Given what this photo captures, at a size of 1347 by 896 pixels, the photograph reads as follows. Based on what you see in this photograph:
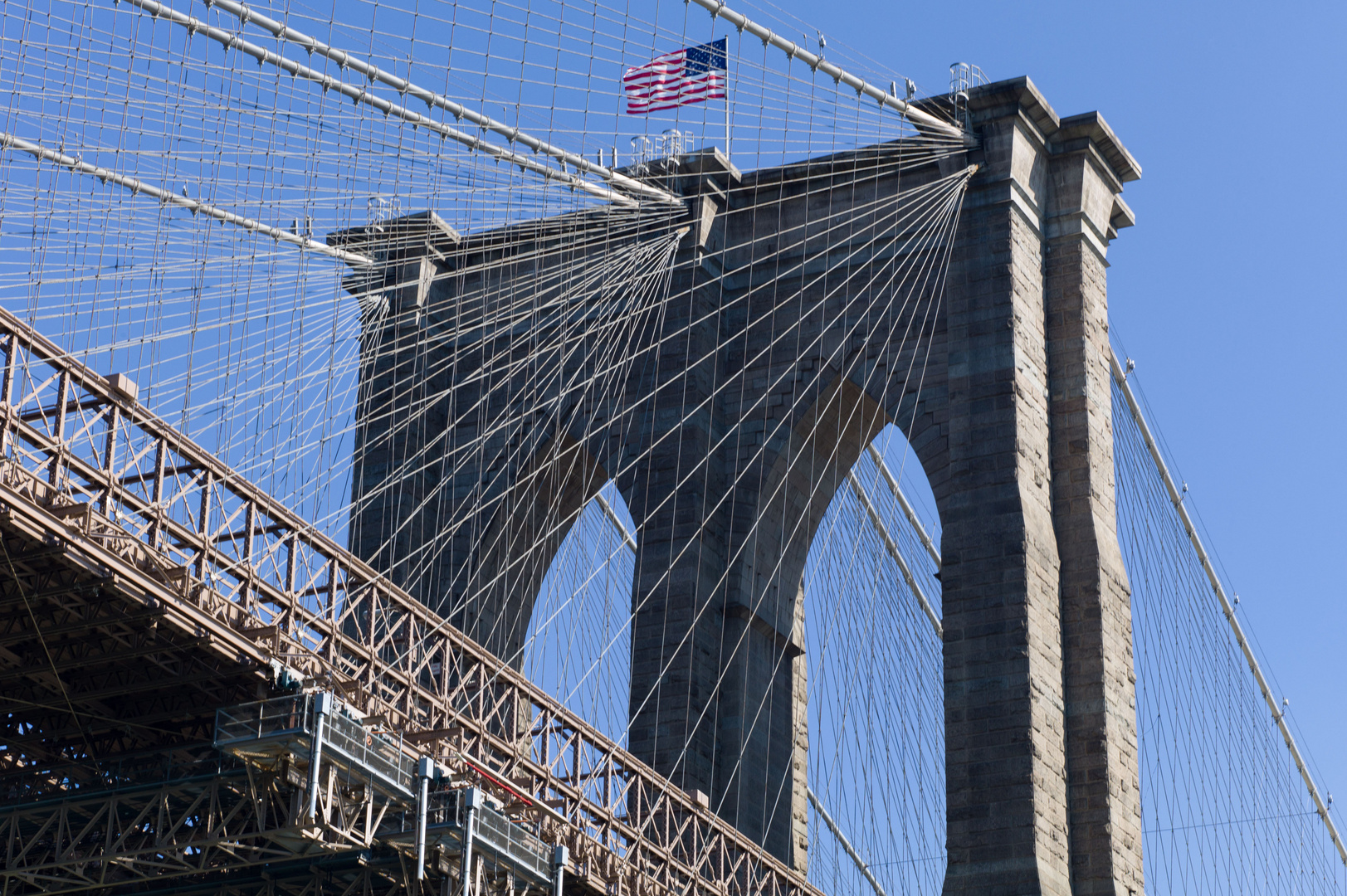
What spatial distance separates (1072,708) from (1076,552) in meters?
2.65

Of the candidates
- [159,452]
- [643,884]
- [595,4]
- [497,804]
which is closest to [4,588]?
[159,452]

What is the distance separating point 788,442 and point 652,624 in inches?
171

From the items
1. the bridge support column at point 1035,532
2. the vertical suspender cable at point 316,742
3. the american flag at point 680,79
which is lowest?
the vertical suspender cable at point 316,742

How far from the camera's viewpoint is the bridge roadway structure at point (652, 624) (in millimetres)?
27719

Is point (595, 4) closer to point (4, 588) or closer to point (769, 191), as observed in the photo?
point (769, 191)

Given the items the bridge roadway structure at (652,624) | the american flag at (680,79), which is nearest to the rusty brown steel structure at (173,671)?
the bridge roadway structure at (652,624)

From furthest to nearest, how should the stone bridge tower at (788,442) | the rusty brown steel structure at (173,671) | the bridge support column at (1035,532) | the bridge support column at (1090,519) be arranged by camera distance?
the stone bridge tower at (788,442)
the bridge support column at (1090,519)
the bridge support column at (1035,532)
the rusty brown steel structure at (173,671)

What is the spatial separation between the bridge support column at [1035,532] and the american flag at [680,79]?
4662 millimetres

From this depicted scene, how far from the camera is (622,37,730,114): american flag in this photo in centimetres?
4075

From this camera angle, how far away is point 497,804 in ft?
100

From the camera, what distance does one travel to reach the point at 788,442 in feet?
136

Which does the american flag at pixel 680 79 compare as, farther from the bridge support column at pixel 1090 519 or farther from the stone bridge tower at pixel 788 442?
the bridge support column at pixel 1090 519

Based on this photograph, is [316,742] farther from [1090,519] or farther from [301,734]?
[1090,519]

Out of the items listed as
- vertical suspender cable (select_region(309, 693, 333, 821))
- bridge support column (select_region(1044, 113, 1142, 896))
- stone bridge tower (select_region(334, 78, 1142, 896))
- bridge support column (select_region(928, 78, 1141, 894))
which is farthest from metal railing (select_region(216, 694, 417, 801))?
bridge support column (select_region(1044, 113, 1142, 896))
